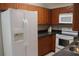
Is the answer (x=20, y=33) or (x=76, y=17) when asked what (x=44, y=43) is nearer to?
(x=20, y=33)

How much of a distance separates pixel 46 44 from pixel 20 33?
1.19 feet

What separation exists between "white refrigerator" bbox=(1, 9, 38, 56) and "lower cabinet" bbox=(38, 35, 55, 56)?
0.20 feet

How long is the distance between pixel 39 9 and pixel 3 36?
1.55 ft

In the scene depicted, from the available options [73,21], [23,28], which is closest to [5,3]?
[23,28]

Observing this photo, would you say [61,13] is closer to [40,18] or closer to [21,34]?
[40,18]

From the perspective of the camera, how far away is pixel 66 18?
1012mm

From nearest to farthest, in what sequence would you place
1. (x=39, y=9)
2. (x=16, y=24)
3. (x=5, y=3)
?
(x=5, y=3), (x=39, y=9), (x=16, y=24)

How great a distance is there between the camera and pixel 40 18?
107 centimetres

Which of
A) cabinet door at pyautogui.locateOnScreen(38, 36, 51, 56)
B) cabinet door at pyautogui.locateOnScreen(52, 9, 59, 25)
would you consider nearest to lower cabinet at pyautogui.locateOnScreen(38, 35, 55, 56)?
cabinet door at pyautogui.locateOnScreen(38, 36, 51, 56)

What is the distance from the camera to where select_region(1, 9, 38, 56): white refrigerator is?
3.67 feet

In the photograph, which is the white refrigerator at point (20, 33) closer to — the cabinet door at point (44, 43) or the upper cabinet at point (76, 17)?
the cabinet door at point (44, 43)

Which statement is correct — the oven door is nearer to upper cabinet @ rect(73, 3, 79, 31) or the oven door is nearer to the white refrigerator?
upper cabinet @ rect(73, 3, 79, 31)

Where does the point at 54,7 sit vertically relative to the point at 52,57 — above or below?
above

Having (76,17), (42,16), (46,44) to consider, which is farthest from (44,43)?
(76,17)
